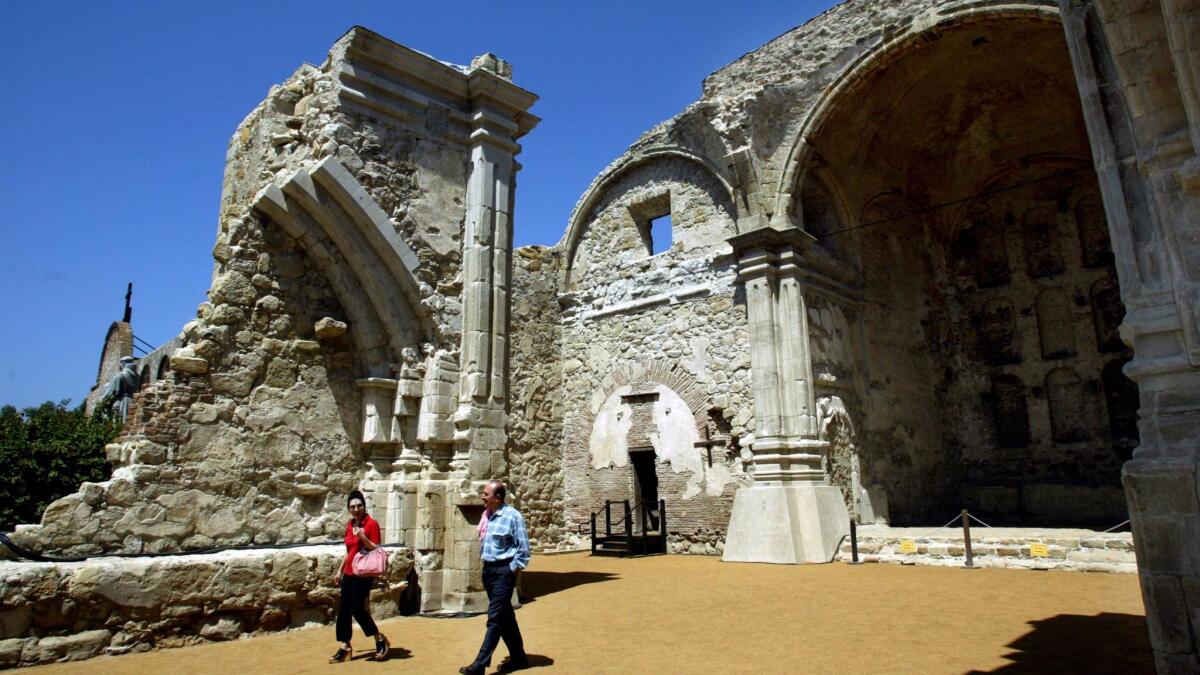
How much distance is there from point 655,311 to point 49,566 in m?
9.86

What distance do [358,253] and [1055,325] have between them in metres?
12.7

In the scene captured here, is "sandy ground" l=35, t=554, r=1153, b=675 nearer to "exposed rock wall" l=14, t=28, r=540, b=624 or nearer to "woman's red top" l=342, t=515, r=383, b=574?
"woman's red top" l=342, t=515, r=383, b=574

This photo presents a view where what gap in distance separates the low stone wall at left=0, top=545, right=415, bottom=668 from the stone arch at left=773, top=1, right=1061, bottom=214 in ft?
28.5

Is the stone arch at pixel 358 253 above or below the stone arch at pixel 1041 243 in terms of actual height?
below

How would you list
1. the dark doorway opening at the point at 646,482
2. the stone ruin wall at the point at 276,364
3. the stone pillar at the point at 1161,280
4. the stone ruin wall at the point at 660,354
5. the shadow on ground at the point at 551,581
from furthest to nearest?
the dark doorway opening at the point at 646,482 < the stone ruin wall at the point at 660,354 < the shadow on ground at the point at 551,581 < the stone ruin wall at the point at 276,364 < the stone pillar at the point at 1161,280

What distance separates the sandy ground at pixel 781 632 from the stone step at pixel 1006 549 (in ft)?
1.62

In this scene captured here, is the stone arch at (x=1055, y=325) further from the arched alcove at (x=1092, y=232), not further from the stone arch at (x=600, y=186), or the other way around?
the stone arch at (x=600, y=186)

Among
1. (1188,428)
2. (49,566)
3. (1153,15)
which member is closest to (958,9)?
(1153,15)

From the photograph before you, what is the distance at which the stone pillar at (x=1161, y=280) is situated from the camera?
3459 mm

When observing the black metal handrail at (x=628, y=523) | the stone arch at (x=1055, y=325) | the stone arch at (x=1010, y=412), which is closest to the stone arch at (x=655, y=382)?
the black metal handrail at (x=628, y=523)

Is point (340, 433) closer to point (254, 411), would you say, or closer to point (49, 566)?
point (254, 411)

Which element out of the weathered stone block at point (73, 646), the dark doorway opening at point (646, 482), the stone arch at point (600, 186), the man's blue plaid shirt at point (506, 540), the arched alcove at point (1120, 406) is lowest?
the weathered stone block at point (73, 646)

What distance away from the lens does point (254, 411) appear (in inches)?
271

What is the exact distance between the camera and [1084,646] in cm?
489
